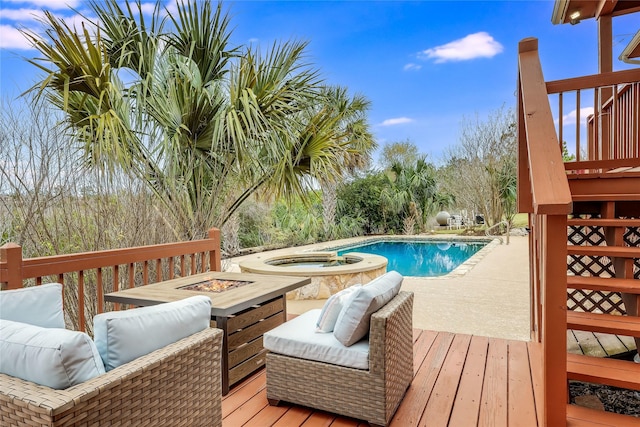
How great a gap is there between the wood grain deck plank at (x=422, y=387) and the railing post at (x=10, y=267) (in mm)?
2469

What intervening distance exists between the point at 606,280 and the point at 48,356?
3.09m

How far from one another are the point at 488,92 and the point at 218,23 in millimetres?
14106

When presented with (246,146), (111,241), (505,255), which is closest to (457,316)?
(246,146)

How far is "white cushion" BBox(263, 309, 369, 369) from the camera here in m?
2.22

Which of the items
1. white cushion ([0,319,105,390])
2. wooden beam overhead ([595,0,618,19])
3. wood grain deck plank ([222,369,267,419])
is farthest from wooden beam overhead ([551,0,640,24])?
white cushion ([0,319,105,390])

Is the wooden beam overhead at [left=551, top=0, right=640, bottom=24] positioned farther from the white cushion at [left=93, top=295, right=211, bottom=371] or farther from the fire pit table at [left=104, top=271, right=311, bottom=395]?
the white cushion at [left=93, top=295, right=211, bottom=371]

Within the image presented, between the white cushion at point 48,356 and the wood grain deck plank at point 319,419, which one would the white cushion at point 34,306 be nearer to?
the white cushion at point 48,356

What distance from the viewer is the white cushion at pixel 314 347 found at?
2225 millimetres

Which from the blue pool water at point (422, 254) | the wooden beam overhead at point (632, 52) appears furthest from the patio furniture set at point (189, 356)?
the blue pool water at point (422, 254)

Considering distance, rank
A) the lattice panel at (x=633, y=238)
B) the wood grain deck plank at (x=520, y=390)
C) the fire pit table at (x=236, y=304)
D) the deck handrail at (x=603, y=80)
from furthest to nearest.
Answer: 1. the lattice panel at (x=633, y=238)
2. the deck handrail at (x=603, y=80)
3. the fire pit table at (x=236, y=304)
4. the wood grain deck plank at (x=520, y=390)

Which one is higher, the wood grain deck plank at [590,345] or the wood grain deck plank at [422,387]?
the wood grain deck plank at [590,345]

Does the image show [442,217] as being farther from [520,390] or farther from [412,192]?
[520,390]

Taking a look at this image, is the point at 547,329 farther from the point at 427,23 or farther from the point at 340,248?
the point at 427,23

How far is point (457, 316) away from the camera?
4605 millimetres
